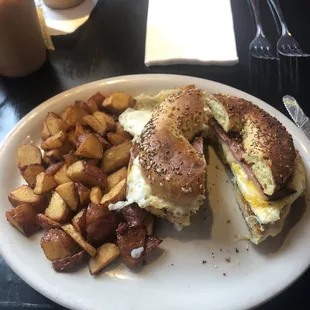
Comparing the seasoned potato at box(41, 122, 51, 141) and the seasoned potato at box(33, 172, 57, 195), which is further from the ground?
the seasoned potato at box(41, 122, 51, 141)

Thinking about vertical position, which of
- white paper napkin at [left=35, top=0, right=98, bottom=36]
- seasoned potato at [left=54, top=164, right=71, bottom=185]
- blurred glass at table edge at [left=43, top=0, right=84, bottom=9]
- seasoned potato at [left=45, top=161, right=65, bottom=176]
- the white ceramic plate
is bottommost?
the white ceramic plate

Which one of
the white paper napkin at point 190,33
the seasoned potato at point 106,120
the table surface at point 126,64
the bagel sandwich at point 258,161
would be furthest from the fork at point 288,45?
the seasoned potato at point 106,120

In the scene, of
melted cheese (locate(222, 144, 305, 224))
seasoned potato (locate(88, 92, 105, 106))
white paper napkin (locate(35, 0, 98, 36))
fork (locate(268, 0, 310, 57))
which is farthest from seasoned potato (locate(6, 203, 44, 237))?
fork (locate(268, 0, 310, 57))

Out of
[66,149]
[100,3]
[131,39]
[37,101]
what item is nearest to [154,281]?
[66,149]

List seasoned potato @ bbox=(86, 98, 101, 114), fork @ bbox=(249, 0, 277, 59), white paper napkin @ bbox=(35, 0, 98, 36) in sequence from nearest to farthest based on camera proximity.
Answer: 1. seasoned potato @ bbox=(86, 98, 101, 114)
2. fork @ bbox=(249, 0, 277, 59)
3. white paper napkin @ bbox=(35, 0, 98, 36)

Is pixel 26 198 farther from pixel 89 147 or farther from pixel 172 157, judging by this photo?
pixel 172 157

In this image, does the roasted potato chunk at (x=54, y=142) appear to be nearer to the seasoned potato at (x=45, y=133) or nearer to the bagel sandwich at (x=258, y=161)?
the seasoned potato at (x=45, y=133)

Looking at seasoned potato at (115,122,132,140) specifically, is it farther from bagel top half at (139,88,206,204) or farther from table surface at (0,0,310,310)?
table surface at (0,0,310,310)
